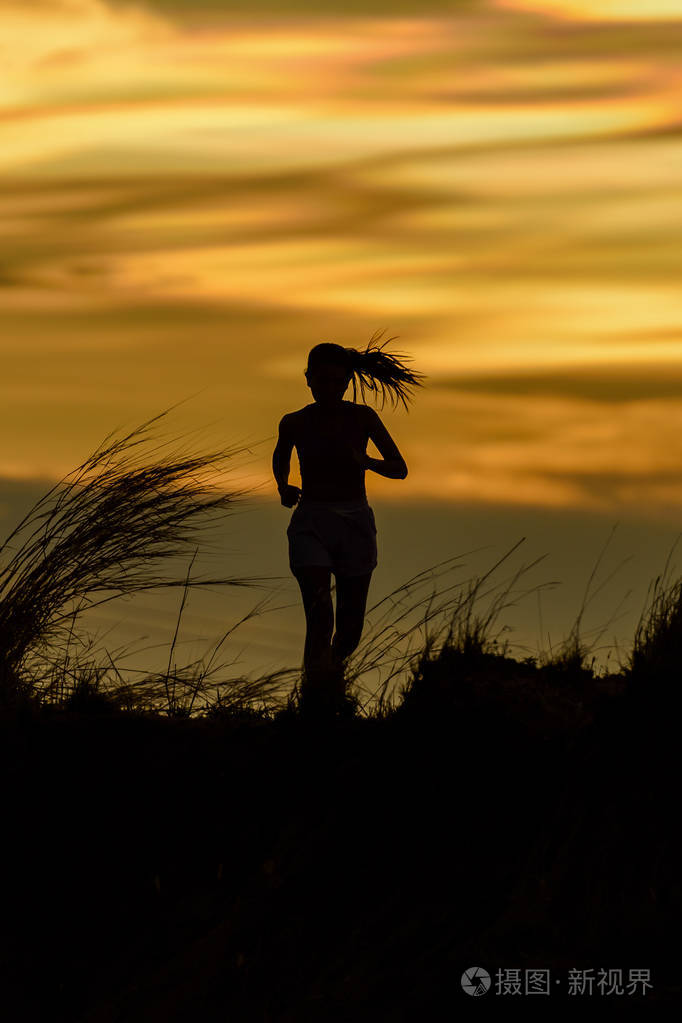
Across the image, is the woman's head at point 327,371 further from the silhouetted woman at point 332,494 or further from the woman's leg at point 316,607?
the woman's leg at point 316,607

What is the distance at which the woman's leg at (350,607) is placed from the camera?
23.3 feet

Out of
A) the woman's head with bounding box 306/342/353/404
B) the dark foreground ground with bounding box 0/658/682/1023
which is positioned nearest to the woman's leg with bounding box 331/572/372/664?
the woman's head with bounding box 306/342/353/404

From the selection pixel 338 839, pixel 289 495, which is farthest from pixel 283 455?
pixel 338 839

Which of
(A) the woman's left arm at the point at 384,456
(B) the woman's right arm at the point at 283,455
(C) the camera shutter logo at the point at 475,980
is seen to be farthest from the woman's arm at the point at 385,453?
(C) the camera shutter logo at the point at 475,980

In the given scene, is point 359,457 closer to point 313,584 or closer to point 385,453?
point 385,453

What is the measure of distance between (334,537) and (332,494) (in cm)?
22

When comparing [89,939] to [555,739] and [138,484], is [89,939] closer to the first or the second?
[555,739]

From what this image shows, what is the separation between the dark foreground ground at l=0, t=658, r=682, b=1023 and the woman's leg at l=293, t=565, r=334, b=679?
1.20 meters

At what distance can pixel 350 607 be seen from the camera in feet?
23.5

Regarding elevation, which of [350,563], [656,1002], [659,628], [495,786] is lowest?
[656,1002]

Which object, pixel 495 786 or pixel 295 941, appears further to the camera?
pixel 495 786

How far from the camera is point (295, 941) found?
4586 mm

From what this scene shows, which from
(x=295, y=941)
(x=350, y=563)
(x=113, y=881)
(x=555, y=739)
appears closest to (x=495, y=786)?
(x=555, y=739)

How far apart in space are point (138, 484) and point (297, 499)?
87 centimetres
